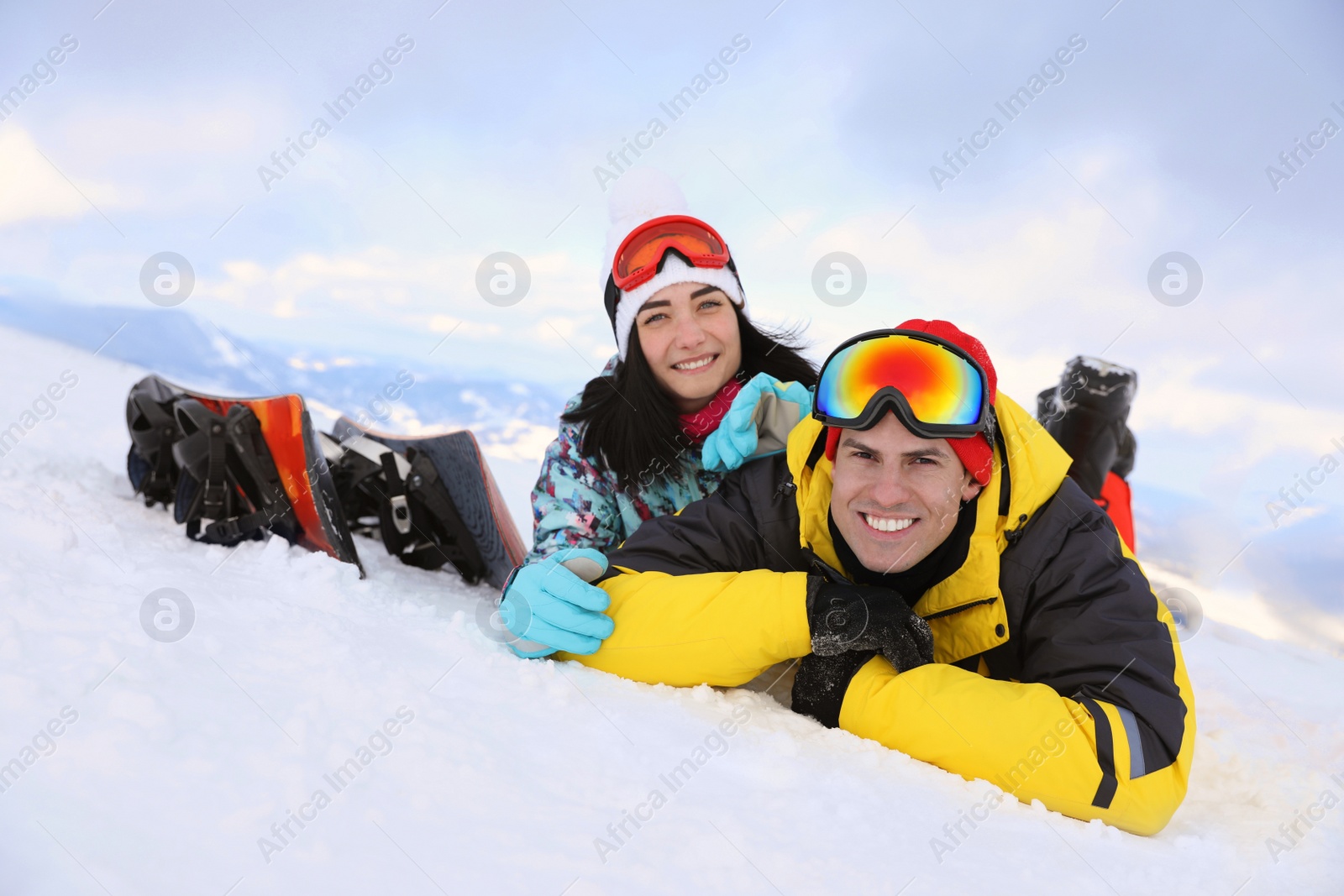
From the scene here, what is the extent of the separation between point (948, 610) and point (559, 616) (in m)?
0.88

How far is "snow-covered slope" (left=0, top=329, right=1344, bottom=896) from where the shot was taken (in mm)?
1025

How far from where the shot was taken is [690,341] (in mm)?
2584

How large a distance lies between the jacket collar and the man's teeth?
0.15 metres

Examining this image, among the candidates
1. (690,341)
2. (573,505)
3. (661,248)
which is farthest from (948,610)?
(661,248)

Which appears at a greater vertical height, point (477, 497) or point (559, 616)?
point (559, 616)

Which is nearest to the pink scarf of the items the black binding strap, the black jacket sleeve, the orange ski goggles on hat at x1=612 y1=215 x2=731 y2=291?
the orange ski goggles on hat at x1=612 y1=215 x2=731 y2=291

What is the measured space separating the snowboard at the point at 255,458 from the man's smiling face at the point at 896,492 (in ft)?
5.78

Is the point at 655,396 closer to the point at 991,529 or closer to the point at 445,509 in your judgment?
the point at 445,509

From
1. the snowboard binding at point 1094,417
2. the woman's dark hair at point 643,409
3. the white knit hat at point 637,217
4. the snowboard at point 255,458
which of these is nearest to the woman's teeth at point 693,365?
the woman's dark hair at point 643,409

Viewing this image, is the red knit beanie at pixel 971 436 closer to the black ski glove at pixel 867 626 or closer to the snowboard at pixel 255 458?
the black ski glove at pixel 867 626

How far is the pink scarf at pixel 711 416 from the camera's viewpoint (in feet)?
8.65

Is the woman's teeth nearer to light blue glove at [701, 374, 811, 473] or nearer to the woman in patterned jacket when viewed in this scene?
the woman in patterned jacket

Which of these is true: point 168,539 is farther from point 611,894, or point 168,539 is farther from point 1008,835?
point 1008,835

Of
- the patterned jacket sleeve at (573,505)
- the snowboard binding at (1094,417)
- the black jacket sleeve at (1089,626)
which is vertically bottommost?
the patterned jacket sleeve at (573,505)
